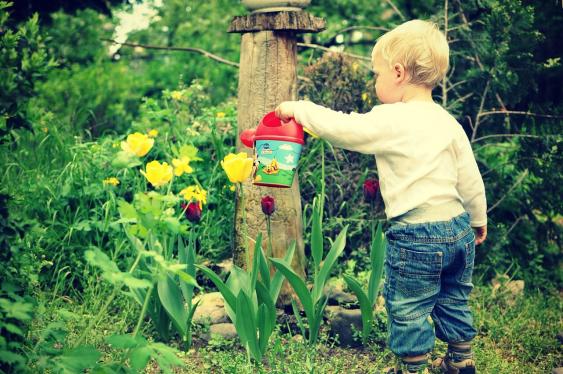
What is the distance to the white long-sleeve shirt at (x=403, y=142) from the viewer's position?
2541 millimetres

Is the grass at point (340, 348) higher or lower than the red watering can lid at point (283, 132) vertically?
lower

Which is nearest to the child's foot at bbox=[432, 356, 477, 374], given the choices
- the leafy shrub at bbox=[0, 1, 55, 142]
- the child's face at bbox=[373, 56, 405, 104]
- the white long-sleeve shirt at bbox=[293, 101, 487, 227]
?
the white long-sleeve shirt at bbox=[293, 101, 487, 227]

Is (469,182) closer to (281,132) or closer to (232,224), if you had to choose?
(281,132)

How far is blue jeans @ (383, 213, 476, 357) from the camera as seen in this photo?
2572 mm

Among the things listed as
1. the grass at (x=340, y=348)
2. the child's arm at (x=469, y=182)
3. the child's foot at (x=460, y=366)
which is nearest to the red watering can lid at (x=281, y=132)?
the child's arm at (x=469, y=182)

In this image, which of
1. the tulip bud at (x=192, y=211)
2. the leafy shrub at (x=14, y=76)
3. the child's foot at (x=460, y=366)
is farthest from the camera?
the tulip bud at (x=192, y=211)

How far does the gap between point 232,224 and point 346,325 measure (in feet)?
2.90

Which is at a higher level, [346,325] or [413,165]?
[413,165]

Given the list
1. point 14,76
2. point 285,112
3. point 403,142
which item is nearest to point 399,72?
point 403,142

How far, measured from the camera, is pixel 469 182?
108 inches

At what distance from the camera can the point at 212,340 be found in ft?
10.0

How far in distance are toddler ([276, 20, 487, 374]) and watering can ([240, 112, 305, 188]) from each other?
7 cm

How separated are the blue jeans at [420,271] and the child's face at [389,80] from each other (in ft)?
1.66

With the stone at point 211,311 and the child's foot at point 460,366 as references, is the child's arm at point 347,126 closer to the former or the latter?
the child's foot at point 460,366
